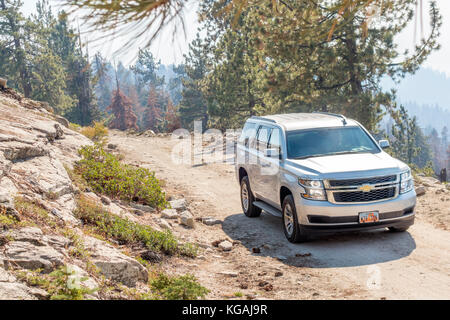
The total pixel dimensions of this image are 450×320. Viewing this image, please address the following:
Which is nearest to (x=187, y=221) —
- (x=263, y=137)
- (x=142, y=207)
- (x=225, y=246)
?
(x=142, y=207)

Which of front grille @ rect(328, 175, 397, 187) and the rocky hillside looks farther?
front grille @ rect(328, 175, 397, 187)

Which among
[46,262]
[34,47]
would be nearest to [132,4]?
[46,262]

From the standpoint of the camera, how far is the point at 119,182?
10898 millimetres

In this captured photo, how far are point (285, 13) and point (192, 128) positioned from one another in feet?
113

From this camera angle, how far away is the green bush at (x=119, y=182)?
10.7 meters

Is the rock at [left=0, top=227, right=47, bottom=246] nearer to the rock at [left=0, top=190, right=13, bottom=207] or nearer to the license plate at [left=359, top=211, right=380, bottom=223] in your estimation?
the rock at [left=0, top=190, right=13, bottom=207]

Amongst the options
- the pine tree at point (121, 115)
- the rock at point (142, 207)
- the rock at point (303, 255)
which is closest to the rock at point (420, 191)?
the rock at point (303, 255)

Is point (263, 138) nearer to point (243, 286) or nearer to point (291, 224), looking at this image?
point (291, 224)

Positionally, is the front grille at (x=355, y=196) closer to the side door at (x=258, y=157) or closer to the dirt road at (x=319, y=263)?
the dirt road at (x=319, y=263)

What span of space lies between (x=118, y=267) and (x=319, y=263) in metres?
3.21

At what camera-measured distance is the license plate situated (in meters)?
7.57

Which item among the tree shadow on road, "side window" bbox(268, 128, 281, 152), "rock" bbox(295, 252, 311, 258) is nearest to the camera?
the tree shadow on road

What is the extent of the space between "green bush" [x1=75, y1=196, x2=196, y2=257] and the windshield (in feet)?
9.29

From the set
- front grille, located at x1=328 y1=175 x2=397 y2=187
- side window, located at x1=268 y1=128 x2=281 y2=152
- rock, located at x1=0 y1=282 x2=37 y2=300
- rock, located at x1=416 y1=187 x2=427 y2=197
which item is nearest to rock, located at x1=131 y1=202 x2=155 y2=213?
side window, located at x1=268 y1=128 x2=281 y2=152
